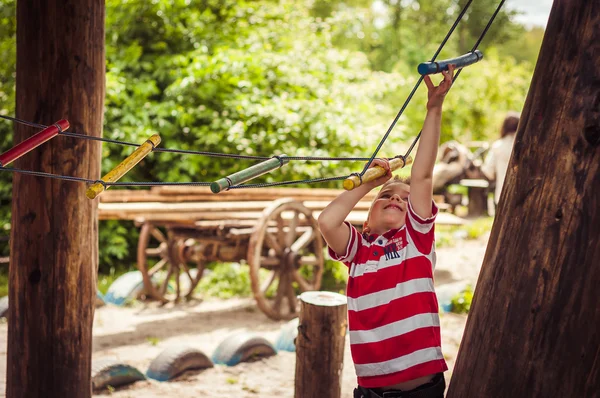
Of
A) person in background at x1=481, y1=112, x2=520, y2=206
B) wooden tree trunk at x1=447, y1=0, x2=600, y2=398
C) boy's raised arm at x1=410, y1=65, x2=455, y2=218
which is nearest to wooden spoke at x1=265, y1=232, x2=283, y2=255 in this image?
person in background at x1=481, y1=112, x2=520, y2=206

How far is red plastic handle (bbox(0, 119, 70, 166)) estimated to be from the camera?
2.39m

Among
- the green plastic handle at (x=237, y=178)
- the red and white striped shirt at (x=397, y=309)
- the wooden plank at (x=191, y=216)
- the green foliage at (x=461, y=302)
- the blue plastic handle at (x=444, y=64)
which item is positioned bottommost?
the green foliage at (x=461, y=302)

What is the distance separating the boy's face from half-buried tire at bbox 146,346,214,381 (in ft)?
8.59

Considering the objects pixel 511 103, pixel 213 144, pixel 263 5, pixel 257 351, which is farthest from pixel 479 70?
pixel 257 351

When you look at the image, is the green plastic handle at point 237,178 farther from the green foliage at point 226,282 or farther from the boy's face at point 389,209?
the green foliage at point 226,282

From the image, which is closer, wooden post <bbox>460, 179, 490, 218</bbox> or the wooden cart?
the wooden cart

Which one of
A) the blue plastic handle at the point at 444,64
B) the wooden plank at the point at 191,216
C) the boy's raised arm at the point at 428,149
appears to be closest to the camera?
the blue plastic handle at the point at 444,64

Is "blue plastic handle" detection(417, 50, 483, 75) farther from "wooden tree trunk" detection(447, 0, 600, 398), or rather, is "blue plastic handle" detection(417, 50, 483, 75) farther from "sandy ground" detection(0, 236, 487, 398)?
"sandy ground" detection(0, 236, 487, 398)

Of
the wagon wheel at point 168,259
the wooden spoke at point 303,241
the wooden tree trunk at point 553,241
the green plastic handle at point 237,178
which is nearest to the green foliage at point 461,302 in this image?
the wooden spoke at point 303,241

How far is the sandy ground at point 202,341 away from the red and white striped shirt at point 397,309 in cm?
225

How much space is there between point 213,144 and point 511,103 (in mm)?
11861

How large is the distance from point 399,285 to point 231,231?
423 centimetres

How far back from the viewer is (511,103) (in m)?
18.2

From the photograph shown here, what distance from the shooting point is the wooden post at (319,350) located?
3.39m
